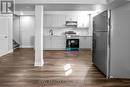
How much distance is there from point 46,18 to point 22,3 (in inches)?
225

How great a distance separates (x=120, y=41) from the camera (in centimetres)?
482

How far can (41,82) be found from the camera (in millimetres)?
4586

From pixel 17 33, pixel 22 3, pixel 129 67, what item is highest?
pixel 22 3

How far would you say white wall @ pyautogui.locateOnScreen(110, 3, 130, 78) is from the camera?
188 inches

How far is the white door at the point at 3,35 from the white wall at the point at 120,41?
6107 mm

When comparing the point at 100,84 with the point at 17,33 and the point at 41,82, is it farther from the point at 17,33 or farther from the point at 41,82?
the point at 17,33

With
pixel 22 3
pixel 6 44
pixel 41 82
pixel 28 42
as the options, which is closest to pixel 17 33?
pixel 28 42

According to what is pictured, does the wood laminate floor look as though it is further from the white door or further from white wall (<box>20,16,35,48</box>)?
white wall (<box>20,16,35,48</box>)

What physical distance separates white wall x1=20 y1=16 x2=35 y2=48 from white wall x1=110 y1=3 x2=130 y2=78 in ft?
28.9

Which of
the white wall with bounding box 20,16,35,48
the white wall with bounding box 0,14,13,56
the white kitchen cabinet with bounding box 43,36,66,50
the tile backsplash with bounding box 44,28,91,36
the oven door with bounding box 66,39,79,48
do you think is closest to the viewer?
the white wall with bounding box 0,14,13,56

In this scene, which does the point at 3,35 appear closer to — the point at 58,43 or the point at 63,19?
the point at 58,43

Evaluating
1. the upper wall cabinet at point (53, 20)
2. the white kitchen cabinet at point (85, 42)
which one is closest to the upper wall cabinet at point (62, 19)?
the upper wall cabinet at point (53, 20)

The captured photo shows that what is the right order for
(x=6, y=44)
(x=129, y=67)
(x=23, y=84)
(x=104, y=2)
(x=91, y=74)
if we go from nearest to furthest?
1. (x=23, y=84)
2. (x=129, y=67)
3. (x=91, y=74)
4. (x=104, y=2)
5. (x=6, y=44)

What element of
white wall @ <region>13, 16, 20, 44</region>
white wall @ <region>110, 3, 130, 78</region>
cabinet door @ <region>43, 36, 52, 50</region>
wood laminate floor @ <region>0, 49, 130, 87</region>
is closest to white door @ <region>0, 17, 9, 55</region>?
white wall @ <region>13, 16, 20, 44</region>
